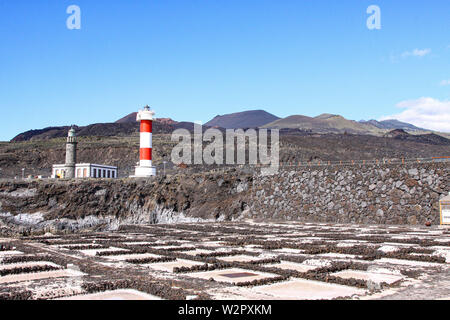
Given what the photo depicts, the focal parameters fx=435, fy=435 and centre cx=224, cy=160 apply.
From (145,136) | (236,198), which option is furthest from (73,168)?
(236,198)

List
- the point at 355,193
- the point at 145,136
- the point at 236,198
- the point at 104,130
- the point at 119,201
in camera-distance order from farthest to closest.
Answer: the point at 104,130
the point at 145,136
the point at 119,201
the point at 236,198
the point at 355,193

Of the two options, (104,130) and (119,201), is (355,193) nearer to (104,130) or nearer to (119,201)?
(119,201)

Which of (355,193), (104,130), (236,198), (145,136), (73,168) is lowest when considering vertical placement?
(236,198)

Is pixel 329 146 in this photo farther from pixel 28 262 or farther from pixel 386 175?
pixel 28 262

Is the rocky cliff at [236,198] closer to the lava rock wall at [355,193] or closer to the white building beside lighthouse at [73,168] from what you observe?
the lava rock wall at [355,193]

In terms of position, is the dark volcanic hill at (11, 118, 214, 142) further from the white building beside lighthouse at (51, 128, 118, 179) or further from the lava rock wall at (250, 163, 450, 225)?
the lava rock wall at (250, 163, 450, 225)

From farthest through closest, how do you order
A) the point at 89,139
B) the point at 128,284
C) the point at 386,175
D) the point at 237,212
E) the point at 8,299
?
the point at 89,139 < the point at 237,212 < the point at 386,175 < the point at 128,284 < the point at 8,299

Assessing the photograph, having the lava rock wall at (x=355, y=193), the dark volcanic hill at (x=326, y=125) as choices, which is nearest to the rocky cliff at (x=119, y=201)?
the lava rock wall at (x=355, y=193)

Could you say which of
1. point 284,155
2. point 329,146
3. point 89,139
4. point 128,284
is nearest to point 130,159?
point 89,139
